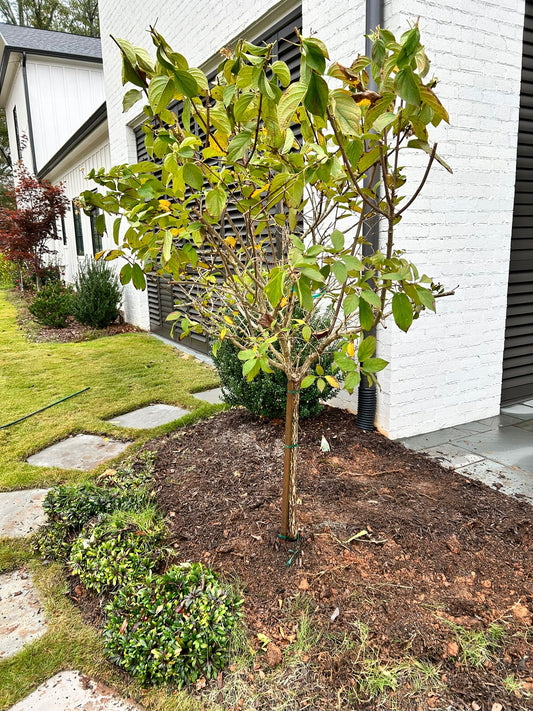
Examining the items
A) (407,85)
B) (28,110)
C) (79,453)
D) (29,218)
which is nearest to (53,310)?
(29,218)

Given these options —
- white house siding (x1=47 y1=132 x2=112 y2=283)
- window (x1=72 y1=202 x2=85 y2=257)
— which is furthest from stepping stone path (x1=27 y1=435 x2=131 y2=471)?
window (x1=72 y1=202 x2=85 y2=257)

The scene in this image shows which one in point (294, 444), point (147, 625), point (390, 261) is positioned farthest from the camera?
point (294, 444)

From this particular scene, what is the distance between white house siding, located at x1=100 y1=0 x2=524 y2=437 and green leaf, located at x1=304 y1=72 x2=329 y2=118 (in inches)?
86.8

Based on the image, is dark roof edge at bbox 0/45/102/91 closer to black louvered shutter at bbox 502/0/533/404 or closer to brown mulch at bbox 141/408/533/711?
black louvered shutter at bbox 502/0/533/404

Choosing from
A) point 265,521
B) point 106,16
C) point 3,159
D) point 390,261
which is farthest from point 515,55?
point 3,159

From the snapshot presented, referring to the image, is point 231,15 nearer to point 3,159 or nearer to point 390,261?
point 390,261

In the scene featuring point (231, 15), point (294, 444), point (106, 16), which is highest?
point (106, 16)

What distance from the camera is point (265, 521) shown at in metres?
2.28

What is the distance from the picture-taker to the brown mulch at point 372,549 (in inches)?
Answer: 63.3

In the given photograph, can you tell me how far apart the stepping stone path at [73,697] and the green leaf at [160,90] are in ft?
5.57

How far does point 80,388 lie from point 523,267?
413cm

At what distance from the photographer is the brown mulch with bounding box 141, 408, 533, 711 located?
5.27ft

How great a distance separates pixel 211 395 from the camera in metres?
4.66

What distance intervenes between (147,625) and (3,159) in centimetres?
3383
